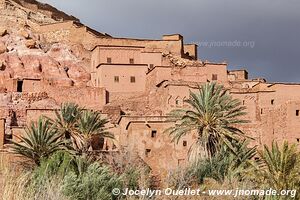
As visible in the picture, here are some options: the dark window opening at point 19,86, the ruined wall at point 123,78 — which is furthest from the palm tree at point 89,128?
the dark window opening at point 19,86

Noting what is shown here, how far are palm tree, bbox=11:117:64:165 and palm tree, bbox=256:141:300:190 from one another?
9.08 m

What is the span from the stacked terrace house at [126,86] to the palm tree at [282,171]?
9961 mm

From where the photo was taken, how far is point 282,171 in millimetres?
19594

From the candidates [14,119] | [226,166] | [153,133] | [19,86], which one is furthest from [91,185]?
[19,86]

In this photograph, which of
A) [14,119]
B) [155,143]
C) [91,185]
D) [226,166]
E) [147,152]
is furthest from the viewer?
[14,119]

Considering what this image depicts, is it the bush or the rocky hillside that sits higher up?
the rocky hillside

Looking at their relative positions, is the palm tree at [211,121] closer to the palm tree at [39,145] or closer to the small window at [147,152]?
the palm tree at [39,145]

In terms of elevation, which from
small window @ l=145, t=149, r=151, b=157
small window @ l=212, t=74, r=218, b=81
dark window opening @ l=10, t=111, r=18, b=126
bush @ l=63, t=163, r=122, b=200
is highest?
small window @ l=212, t=74, r=218, b=81

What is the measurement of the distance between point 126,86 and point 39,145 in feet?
45.5

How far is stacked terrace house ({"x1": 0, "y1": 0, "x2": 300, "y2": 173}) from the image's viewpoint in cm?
3170

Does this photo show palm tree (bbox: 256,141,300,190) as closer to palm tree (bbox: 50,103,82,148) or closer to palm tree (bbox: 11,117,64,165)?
palm tree (bbox: 11,117,64,165)

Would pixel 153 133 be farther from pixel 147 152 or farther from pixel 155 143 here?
pixel 147 152

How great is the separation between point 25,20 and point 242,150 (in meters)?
27.3

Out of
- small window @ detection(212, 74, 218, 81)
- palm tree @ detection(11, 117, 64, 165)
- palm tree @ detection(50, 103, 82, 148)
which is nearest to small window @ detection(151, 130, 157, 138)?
palm tree @ detection(50, 103, 82, 148)
